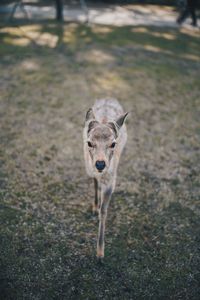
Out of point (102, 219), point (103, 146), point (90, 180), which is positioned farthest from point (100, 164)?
point (90, 180)

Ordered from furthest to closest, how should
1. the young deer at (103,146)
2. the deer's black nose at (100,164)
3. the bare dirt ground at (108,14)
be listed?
the bare dirt ground at (108,14) → the young deer at (103,146) → the deer's black nose at (100,164)

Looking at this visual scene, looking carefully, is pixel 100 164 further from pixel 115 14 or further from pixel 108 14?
pixel 115 14

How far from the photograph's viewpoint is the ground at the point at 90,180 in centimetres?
523

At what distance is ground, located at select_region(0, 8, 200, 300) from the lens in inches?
206

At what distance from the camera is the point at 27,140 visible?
26.8 feet

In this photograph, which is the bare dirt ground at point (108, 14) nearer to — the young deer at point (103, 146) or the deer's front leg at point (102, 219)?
the young deer at point (103, 146)

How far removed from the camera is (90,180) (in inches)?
281

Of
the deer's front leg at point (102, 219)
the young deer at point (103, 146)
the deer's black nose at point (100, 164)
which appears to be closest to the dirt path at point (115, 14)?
the young deer at point (103, 146)

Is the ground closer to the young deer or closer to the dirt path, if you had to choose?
the young deer

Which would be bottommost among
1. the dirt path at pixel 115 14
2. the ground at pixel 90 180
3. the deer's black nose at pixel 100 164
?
the ground at pixel 90 180

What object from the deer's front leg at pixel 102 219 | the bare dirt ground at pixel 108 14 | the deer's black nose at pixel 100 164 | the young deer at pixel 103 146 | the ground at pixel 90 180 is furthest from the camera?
the bare dirt ground at pixel 108 14

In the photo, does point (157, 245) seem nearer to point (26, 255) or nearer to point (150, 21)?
point (26, 255)

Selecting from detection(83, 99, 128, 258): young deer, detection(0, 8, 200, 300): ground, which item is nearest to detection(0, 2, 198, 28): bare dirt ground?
detection(0, 8, 200, 300): ground

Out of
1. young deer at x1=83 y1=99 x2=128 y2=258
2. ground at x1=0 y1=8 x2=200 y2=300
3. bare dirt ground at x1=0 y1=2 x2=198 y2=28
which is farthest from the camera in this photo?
bare dirt ground at x1=0 y1=2 x2=198 y2=28
